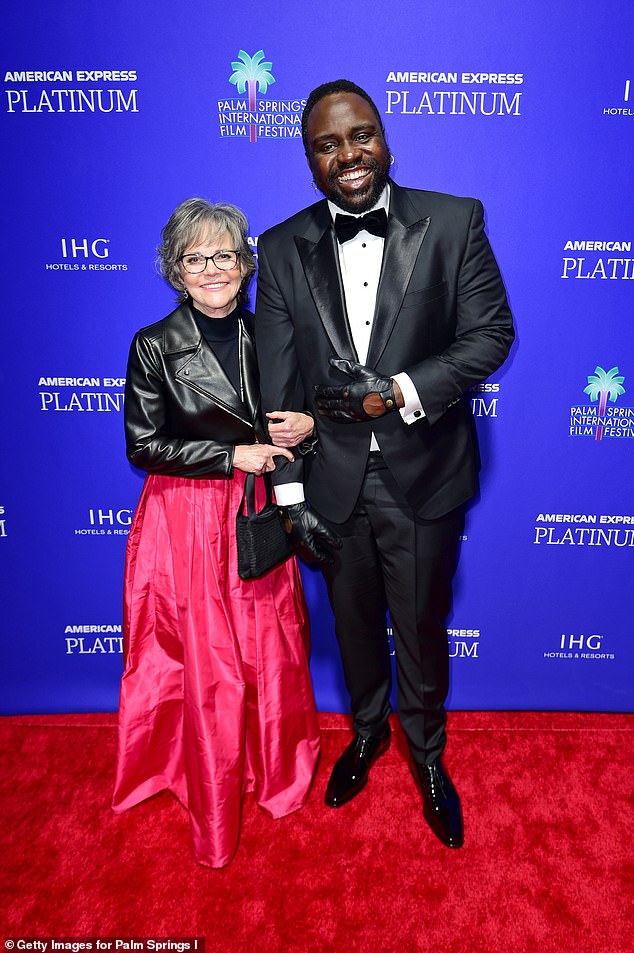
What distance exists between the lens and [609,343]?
256 cm

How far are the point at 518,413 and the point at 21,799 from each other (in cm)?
236

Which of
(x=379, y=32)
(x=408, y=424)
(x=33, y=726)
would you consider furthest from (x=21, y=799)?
(x=379, y=32)

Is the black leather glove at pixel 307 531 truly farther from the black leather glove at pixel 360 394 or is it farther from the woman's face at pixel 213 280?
the woman's face at pixel 213 280

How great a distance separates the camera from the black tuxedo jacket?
195 cm

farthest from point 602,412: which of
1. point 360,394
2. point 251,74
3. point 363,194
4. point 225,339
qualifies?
point 251,74

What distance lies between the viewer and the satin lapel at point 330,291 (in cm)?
199

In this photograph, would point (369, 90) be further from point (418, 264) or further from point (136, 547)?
point (136, 547)

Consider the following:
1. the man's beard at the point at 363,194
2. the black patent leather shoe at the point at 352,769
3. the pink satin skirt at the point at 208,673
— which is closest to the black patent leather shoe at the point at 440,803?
the black patent leather shoe at the point at 352,769

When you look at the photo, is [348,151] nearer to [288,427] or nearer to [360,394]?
[360,394]

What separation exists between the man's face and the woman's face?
1.23ft

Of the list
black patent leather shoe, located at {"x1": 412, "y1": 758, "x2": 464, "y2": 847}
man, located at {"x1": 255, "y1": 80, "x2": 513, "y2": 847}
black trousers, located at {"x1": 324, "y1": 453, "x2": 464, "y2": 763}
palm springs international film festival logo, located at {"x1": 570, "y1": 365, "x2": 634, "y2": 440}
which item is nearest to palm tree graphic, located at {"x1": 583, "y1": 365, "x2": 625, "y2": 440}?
palm springs international film festival logo, located at {"x1": 570, "y1": 365, "x2": 634, "y2": 440}

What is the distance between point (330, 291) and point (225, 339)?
0.43 metres

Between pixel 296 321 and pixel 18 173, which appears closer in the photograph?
pixel 296 321

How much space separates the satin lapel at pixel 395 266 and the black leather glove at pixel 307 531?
57cm
